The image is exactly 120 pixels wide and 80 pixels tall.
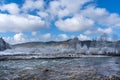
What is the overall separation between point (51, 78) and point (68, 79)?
2.51 m

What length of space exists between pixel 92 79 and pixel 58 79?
14.9 ft

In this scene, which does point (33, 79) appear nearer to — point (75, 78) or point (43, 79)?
point (43, 79)

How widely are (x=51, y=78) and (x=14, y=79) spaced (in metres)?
5.05

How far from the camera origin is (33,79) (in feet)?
91.7

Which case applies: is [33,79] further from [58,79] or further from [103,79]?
[103,79]

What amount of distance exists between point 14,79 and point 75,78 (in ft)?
27.4

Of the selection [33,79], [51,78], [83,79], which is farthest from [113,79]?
[33,79]

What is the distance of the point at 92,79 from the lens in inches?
1090

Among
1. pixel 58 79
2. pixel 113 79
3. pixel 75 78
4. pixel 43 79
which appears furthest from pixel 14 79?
pixel 113 79

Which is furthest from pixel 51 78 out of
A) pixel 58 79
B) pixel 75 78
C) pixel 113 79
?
pixel 113 79

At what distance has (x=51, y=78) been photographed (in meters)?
29.0

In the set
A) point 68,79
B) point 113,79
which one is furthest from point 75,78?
point 113,79

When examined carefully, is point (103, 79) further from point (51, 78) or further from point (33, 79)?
point (33, 79)

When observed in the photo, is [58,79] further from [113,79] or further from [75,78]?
[113,79]
